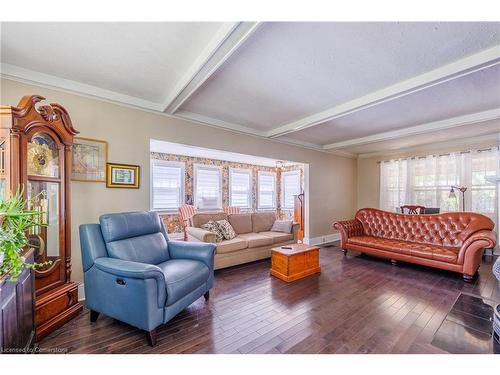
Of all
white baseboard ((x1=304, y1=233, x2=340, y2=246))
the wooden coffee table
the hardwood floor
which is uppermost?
the wooden coffee table

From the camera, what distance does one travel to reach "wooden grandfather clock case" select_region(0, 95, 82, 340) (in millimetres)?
1771

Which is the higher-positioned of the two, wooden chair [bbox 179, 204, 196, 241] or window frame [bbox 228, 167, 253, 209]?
window frame [bbox 228, 167, 253, 209]

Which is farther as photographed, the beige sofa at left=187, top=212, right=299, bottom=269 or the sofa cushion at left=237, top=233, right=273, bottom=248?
the sofa cushion at left=237, top=233, right=273, bottom=248

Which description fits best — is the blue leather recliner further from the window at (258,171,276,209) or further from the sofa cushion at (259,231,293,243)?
the window at (258,171,276,209)

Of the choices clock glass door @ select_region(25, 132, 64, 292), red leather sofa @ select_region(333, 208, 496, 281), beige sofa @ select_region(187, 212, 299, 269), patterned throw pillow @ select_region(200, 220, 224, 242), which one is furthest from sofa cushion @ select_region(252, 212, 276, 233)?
clock glass door @ select_region(25, 132, 64, 292)

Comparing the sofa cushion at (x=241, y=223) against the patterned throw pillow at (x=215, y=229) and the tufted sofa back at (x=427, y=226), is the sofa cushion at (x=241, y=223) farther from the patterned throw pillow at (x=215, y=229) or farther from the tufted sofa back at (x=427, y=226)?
the tufted sofa back at (x=427, y=226)

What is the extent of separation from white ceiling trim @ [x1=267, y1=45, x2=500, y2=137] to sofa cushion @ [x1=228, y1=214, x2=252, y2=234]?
216 cm

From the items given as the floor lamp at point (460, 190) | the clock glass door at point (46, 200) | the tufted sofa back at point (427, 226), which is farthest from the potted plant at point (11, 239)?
the floor lamp at point (460, 190)

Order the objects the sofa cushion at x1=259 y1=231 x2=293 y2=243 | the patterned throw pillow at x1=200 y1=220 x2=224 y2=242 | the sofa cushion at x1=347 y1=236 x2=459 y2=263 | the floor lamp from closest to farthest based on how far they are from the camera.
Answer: the sofa cushion at x1=347 y1=236 x2=459 y2=263
the patterned throw pillow at x1=200 y1=220 x2=224 y2=242
the sofa cushion at x1=259 y1=231 x2=293 y2=243
the floor lamp

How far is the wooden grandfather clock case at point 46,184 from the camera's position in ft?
5.81

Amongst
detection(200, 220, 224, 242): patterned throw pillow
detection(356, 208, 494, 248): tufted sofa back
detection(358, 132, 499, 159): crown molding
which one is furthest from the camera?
detection(358, 132, 499, 159): crown molding

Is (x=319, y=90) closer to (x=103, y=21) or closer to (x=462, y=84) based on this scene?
(x=462, y=84)

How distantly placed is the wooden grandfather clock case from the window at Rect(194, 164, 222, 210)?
3.93 meters
